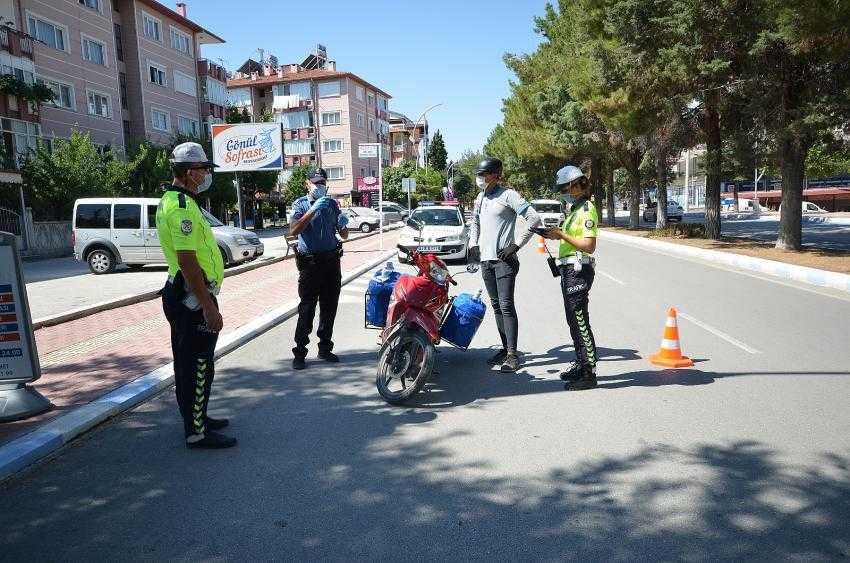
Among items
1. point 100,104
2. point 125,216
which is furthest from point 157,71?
point 125,216

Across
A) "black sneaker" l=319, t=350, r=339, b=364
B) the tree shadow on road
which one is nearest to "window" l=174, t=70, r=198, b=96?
"black sneaker" l=319, t=350, r=339, b=364

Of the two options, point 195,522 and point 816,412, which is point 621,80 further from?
point 195,522

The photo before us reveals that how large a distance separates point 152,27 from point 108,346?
3754cm

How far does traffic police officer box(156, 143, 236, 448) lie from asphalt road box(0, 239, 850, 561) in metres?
0.36

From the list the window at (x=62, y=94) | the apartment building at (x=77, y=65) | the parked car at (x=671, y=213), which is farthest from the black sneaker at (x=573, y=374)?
the parked car at (x=671, y=213)

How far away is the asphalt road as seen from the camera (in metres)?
2.88

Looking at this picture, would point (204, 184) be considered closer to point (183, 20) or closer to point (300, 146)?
point (183, 20)

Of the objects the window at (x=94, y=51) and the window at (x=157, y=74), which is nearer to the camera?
the window at (x=94, y=51)

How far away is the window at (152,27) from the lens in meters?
37.0

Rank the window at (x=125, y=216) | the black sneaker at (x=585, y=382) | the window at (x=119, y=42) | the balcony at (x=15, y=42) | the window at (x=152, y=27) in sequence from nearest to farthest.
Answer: the black sneaker at (x=585, y=382) < the window at (x=125, y=216) < the balcony at (x=15, y=42) < the window at (x=119, y=42) < the window at (x=152, y=27)

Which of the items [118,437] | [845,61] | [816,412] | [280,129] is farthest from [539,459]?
[280,129]

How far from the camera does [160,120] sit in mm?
38625

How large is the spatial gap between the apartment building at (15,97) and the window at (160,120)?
34.9ft

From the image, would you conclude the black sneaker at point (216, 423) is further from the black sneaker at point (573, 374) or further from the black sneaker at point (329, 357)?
the black sneaker at point (573, 374)
